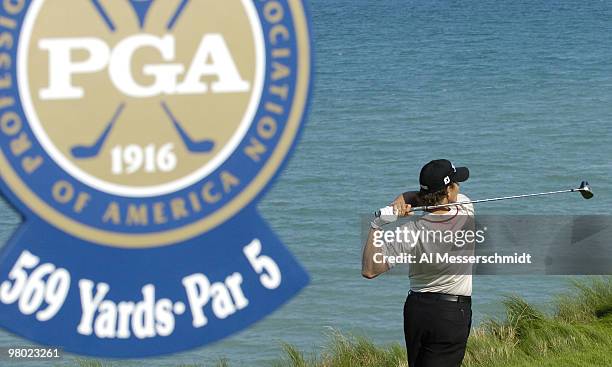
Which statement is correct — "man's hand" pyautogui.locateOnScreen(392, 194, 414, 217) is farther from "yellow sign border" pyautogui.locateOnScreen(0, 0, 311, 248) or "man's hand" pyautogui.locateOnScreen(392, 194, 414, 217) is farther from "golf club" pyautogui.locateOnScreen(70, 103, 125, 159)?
"golf club" pyautogui.locateOnScreen(70, 103, 125, 159)

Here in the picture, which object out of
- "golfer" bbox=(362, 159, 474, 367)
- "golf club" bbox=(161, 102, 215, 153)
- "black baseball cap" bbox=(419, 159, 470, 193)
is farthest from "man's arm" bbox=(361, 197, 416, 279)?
"golf club" bbox=(161, 102, 215, 153)

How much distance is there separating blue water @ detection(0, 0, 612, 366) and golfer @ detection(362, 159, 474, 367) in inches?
128

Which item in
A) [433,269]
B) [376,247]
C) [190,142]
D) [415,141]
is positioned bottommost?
[415,141]

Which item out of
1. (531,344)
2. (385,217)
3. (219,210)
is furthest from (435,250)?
(531,344)

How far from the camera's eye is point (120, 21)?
4969 mm

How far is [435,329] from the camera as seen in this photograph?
695 cm

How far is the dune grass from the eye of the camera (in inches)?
345

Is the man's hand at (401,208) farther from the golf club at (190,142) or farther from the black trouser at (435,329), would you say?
the golf club at (190,142)

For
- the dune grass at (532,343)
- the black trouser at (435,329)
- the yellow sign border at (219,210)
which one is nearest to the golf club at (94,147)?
the yellow sign border at (219,210)

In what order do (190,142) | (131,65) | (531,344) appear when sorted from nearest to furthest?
(131,65)
(190,142)
(531,344)

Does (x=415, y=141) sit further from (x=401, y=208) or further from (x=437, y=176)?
(x=401, y=208)

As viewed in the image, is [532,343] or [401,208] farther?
[532,343]

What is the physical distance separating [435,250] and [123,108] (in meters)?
2.35

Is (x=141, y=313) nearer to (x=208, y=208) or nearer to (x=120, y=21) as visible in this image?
(x=208, y=208)
